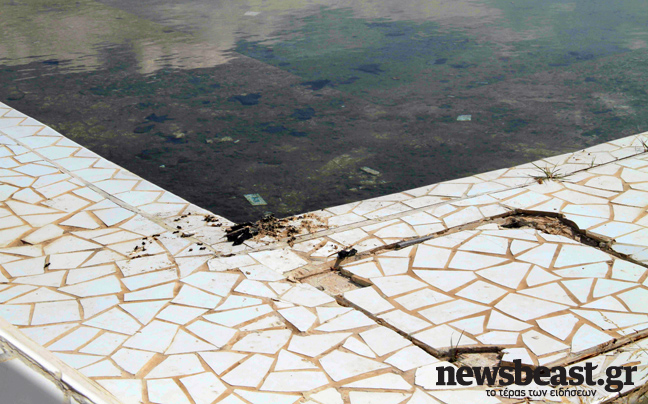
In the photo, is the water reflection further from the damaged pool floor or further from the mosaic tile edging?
the mosaic tile edging

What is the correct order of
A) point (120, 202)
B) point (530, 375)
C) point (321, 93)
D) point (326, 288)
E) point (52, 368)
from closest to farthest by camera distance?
1. point (52, 368)
2. point (530, 375)
3. point (326, 288)
4. point (120, 202)
5. point (321, 93)

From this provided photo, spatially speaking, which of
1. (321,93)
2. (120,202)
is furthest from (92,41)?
(120,202)

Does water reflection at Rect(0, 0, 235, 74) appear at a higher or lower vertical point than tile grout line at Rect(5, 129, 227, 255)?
higher

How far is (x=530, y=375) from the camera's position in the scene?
104 inches

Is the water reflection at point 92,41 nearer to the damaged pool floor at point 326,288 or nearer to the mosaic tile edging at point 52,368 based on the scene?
the damaged pool floor at point 326,288

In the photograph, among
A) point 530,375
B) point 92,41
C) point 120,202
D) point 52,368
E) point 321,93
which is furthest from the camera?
point 92,41

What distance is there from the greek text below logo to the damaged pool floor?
0.05 meters

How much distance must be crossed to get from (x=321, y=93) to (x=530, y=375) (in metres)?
5.31

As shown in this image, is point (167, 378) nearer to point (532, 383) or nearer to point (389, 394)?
point (389, 394)

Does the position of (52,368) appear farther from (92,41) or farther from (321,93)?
(92,41)

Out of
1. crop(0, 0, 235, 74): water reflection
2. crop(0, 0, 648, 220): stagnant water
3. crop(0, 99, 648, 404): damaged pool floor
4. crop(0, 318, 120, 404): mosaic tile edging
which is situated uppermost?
crop(0, 318, 120, 404): mosaic tile edging

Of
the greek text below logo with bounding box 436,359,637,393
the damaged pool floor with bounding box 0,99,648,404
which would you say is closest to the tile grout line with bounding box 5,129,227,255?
the damaged pool floor with bounding box 0,99,648,404

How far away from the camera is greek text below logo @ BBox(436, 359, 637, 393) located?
258cm

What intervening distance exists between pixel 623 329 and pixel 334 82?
5600 millimetres
